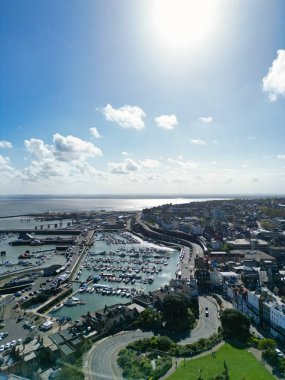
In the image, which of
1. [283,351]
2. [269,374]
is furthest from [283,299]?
[269,374]

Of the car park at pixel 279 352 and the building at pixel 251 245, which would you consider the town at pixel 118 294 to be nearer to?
the building at pixel 251 245

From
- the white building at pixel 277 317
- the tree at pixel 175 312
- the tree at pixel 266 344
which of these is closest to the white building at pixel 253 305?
the white building at pixel 277 317

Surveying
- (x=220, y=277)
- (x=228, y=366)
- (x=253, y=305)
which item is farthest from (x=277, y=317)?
(x=220, y=277)

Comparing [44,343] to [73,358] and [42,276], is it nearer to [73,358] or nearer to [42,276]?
[73,358]

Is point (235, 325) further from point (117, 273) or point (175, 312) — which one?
point (117, 273)

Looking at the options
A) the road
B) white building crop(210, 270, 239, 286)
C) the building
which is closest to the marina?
white building crop(210, 270, 239, 286)
